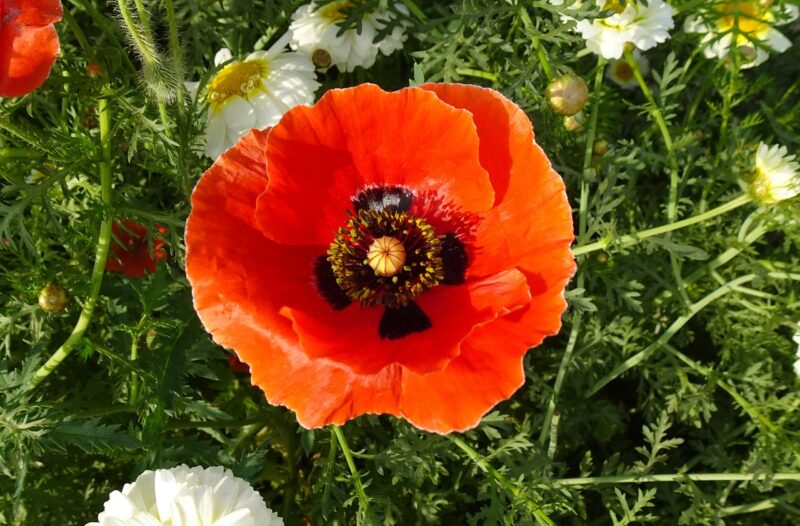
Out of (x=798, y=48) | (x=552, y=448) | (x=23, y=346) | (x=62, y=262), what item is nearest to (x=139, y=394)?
(x=62, y=262)

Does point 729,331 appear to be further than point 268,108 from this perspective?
Yes

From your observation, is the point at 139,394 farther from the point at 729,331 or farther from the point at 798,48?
the point at 798,48

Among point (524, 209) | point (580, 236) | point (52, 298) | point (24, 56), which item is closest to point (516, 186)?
point (524, 209)

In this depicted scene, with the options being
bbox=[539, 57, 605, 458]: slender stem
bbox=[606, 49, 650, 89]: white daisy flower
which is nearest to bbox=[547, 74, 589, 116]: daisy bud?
bbox=[539, 57, 605, 458]: slender stem

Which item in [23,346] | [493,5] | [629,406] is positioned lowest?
[629,406]

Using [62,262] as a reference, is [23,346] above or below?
below

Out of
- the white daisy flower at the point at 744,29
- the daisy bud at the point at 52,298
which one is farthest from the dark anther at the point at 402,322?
the white daisy flower at the point at 744,29
